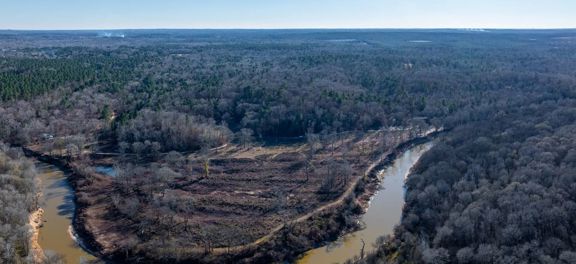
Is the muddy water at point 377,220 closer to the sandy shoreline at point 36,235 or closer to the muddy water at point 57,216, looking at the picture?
the muddy water at point 57,216

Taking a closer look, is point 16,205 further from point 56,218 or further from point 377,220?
point 377,220

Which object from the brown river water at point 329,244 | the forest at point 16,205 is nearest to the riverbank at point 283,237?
the brown river water at point 329,244

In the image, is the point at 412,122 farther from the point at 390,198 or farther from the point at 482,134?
the point at 390,198

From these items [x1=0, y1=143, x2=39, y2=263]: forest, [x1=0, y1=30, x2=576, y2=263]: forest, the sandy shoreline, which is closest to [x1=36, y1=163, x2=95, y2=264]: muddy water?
the sandy shoreline

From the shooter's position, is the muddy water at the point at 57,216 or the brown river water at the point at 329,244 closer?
the brown river water at the point at 329,244

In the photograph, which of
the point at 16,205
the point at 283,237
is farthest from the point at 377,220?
the point at 16,205

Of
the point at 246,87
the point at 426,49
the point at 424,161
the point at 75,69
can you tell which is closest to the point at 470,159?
the point at 424,161
